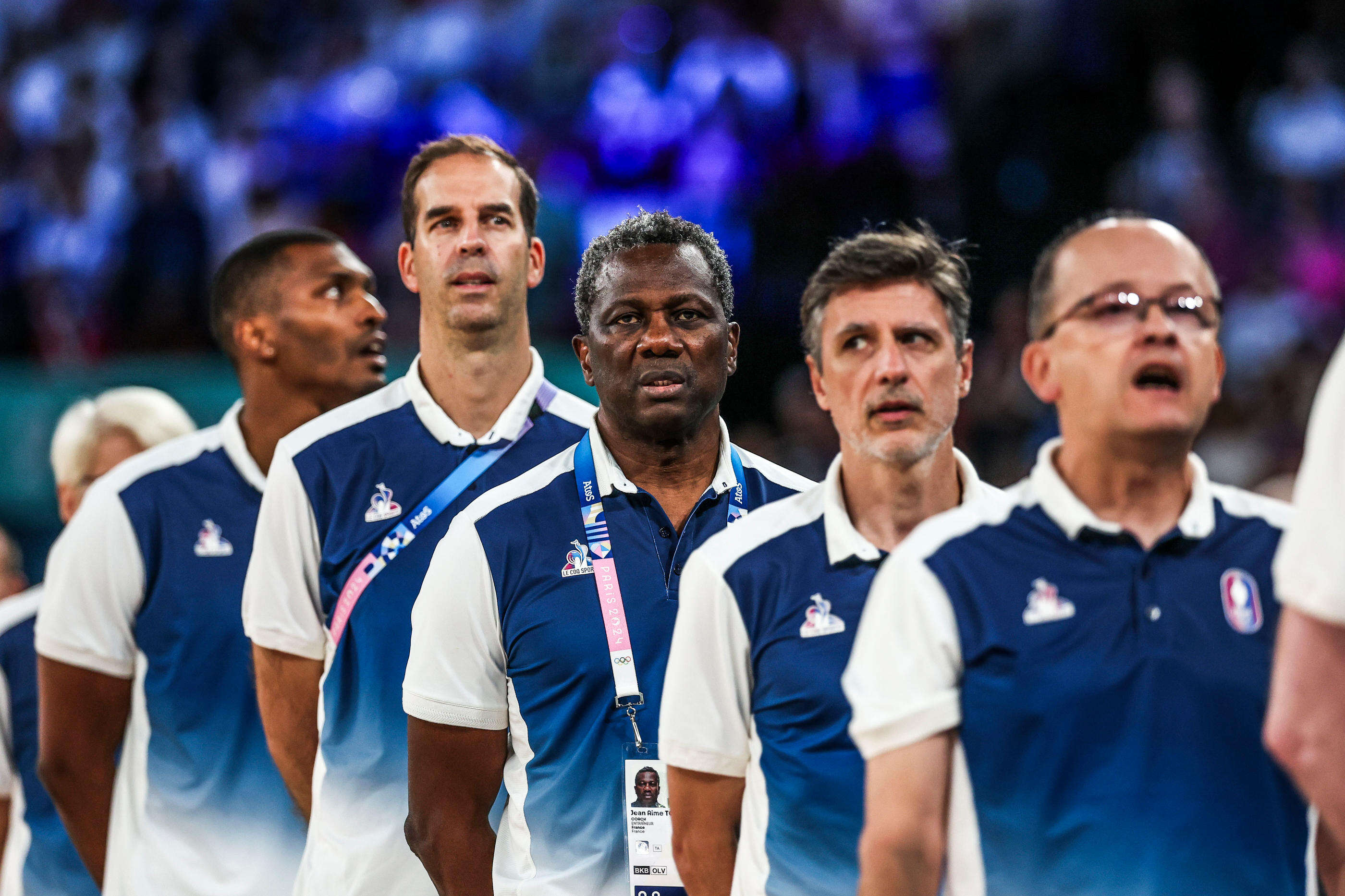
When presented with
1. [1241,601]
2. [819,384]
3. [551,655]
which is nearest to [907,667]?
[1241,601]

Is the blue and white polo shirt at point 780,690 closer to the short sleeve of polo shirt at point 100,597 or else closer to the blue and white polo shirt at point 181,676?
the blue and white polo shirt at point 181,676

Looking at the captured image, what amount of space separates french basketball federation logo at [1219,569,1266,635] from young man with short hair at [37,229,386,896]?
10.1 ft

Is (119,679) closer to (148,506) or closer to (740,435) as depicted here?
(148,506)

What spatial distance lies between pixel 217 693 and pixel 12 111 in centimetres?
1023

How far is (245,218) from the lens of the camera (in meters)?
11.3

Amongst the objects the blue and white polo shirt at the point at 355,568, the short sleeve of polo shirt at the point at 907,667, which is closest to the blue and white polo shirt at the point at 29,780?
the blue and white polo shirt at the point at 355,568

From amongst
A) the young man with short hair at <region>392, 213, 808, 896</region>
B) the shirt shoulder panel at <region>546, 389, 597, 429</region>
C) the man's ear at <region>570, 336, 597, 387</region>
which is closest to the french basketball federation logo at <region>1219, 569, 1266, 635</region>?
the young man with short hair at <region>392, 213, 808, 896</region>

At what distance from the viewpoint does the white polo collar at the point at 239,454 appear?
16.7ft

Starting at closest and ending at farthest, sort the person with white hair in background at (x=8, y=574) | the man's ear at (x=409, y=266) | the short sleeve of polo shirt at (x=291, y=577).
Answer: the short sleeve of polo shirt at (x=291, y=577) < the man's ear at (x=409, y=266) < the person with white hair in background at (x=8, y=574)

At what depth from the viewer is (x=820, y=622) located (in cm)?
335

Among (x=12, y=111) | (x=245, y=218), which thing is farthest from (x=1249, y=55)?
(x=12, y=111)

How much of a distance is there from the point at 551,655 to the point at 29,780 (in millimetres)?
2555

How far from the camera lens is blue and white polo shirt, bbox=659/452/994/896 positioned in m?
3.29

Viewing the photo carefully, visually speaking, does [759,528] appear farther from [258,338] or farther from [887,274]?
[258,338]
